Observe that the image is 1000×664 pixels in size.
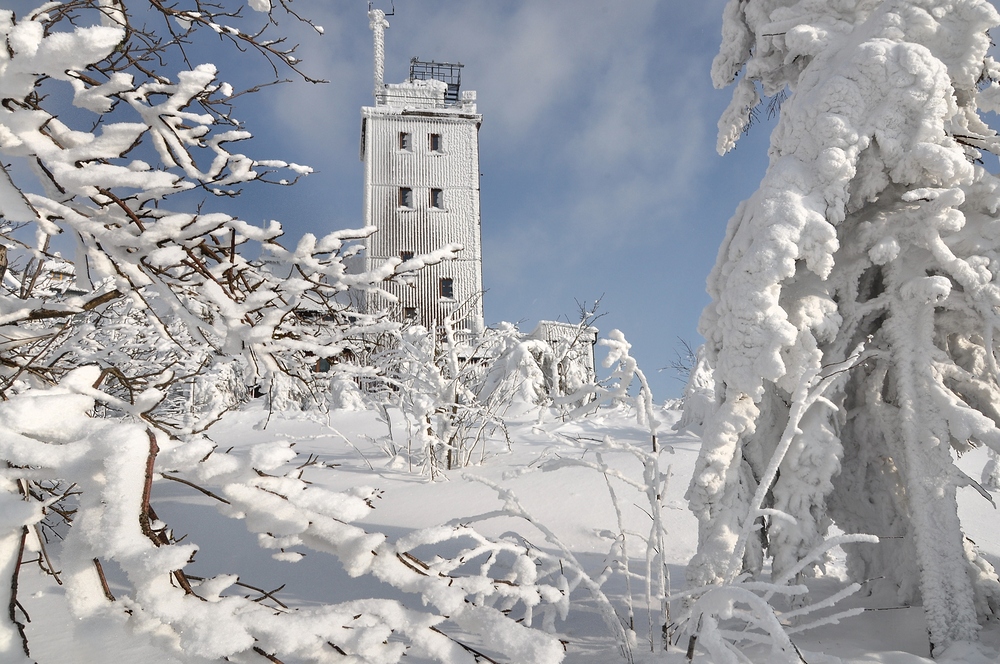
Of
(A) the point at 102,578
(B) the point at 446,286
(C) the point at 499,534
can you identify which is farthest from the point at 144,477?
(B) the point at 446,286

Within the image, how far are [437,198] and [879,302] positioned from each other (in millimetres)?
20103

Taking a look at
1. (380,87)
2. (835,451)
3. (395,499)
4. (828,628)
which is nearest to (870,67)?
(835,451)

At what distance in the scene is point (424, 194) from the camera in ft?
72.1

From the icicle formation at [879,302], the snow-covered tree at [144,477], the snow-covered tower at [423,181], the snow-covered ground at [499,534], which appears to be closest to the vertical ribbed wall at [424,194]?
the snow-covered tower at [423,181]

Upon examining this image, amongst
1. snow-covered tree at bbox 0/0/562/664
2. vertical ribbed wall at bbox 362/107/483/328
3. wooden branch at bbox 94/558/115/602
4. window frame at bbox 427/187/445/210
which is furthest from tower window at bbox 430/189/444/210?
wooden branch at bbox 94/558/115/602

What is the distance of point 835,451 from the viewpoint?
314 centimetres

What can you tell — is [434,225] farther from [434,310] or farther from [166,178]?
[166,178]

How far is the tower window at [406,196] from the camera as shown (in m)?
21.8

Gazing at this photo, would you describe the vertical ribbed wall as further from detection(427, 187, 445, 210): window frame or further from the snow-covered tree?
the snow-covered tree

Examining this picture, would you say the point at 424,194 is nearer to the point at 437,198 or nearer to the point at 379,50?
the point at 437,198

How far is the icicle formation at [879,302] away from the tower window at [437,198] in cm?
1930

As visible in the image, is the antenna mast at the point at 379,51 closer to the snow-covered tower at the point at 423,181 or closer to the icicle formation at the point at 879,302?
the snow-covered tower at the point at 423,181

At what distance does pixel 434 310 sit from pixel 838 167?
1875 cm

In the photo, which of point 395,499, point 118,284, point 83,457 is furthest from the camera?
point 395,499
